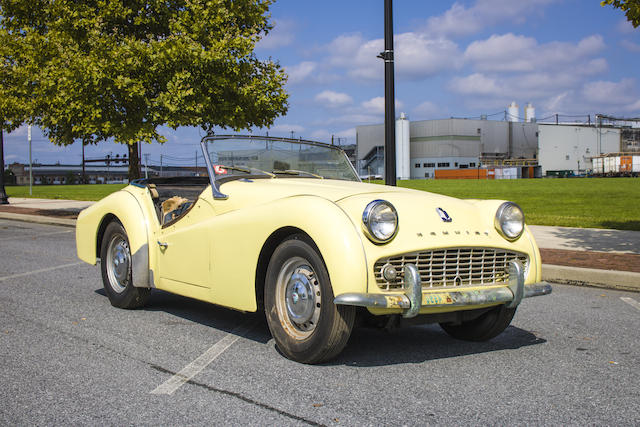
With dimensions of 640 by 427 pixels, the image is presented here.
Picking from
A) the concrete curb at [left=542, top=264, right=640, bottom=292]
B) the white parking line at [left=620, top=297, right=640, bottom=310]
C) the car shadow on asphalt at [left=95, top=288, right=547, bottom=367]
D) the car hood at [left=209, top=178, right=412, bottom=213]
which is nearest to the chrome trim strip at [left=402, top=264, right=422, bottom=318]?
the car shadow on asphalt at [left=95, top=288, right=547, bottom=367]

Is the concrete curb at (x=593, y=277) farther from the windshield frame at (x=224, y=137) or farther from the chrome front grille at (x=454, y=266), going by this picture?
the chrome front grille at (x=454, y=266)

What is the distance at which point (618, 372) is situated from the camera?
11.7 feet

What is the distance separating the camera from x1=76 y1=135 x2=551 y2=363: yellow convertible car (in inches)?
133

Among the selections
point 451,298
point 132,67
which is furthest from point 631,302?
point 132,67

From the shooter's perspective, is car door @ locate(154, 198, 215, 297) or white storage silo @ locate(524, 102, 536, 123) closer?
car door @ locate(154, 198, 215, 297)

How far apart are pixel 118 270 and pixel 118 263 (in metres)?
0.07

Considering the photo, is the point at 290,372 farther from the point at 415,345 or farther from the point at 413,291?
the point at 415,345

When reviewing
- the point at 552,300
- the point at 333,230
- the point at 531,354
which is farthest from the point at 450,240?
the point at 552,300

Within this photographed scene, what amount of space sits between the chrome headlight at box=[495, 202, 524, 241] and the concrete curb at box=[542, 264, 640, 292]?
3.47m

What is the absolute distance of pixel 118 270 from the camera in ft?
17.8

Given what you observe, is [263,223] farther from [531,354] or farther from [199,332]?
[531,354]

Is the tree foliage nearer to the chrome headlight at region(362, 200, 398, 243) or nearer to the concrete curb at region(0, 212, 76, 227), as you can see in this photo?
the chrome headlight at region(362, 200, 398, 243)

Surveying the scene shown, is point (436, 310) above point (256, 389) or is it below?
above

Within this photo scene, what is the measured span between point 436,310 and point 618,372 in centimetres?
120
